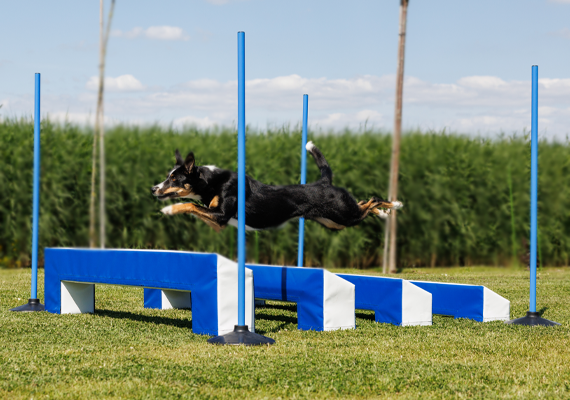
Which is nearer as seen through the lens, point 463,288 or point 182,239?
point 463,288

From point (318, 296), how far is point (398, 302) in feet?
3.64

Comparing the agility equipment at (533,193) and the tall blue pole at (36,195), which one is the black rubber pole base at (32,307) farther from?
the agility equipment at (533,193)

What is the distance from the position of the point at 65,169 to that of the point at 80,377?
422 inches

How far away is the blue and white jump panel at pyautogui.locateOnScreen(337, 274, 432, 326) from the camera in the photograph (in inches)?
297

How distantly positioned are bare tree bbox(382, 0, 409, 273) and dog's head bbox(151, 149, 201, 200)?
938cm

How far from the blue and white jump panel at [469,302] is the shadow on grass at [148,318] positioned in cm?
317

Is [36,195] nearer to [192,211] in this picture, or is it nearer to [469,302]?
[192,211]

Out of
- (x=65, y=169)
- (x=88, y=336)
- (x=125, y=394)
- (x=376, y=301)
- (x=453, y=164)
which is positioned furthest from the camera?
(x=453, y=164)

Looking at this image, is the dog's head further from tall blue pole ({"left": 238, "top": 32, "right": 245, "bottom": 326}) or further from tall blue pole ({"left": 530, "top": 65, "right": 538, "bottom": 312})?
tall blue pole ({"left": 530, "top": 65, "right": 538, "bottom": 312})

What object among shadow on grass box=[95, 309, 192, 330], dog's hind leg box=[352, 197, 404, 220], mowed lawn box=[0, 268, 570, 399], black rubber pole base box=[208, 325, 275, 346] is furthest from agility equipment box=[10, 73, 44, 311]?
dog's hind leg box=[352, 197, 404, 220]

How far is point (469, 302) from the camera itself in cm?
826

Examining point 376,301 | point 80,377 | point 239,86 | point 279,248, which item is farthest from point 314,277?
point 279,248

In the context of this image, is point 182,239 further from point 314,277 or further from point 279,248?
point 314,277

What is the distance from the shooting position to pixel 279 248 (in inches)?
603
